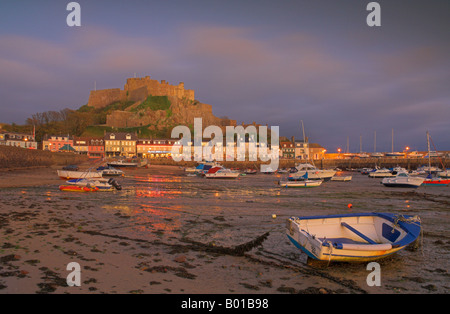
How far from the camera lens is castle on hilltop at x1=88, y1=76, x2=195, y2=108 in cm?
11456

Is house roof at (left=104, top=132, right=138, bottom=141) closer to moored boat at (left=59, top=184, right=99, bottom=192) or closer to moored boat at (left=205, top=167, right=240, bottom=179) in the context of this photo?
moored boat at (left=205, top=167, right=240, bottom=179)

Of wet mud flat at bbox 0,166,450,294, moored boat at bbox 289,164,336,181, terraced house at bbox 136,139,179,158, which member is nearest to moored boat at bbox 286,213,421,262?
wet mud flat at bbox 0,166,450,294

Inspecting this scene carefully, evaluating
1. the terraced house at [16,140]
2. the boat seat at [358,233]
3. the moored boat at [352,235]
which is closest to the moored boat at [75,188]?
the moored boat at [352,235]

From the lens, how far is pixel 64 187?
21.3 m

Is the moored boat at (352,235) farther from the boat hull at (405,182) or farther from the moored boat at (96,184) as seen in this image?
the boat hull at (405,182)

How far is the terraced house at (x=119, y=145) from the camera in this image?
293 feet

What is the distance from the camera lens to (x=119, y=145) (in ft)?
295

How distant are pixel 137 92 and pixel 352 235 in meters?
117

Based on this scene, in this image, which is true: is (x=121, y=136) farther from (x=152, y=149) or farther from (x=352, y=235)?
(x=352, y=235)

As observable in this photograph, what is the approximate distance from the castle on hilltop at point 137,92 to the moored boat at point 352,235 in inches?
4381

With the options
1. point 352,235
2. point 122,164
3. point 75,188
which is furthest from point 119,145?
point 352,235

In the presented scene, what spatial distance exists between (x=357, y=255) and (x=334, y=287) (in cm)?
124

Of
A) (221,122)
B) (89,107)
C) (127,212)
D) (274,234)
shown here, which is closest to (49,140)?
(89,107)

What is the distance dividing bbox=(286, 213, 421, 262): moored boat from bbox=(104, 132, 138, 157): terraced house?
8680 centimetres
